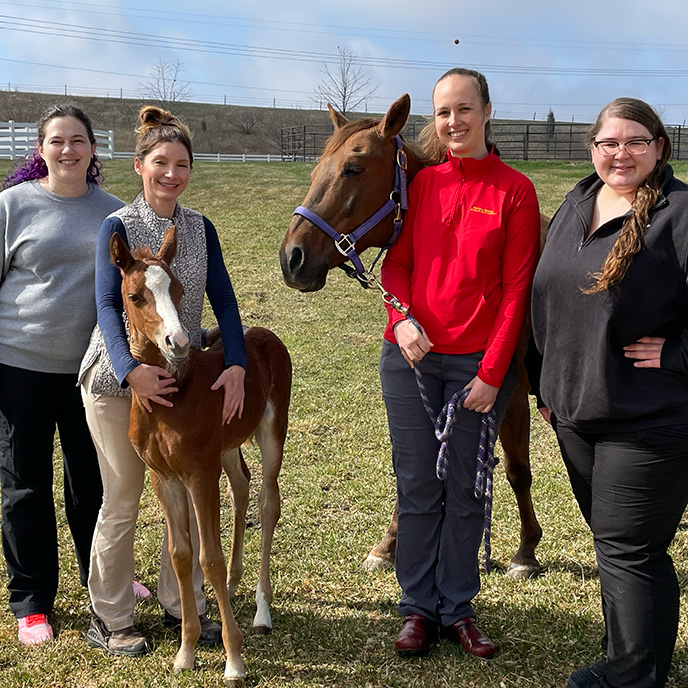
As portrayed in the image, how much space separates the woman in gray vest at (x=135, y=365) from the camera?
9.80ft

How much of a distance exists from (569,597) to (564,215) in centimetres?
212

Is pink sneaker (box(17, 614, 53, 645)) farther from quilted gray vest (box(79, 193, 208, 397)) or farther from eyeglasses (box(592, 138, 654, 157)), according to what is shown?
eyeglasses (box(592, 138, 654, 157))

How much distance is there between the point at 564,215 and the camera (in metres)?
2.77

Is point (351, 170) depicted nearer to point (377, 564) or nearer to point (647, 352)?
point (647, 352)

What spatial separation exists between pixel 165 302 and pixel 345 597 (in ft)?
6.62

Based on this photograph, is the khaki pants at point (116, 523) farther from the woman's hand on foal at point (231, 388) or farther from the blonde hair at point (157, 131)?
the blonde hair at point (157, 131)

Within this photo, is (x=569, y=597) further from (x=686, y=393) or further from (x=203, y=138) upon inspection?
(x=203, y=138)

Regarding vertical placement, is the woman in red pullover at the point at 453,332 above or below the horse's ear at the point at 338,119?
below

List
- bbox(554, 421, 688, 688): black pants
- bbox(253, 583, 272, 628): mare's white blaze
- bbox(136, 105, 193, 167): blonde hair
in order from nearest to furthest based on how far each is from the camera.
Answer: bbox(554, 421, 688, 688): black pants
bbox(136, 105, 193, 167): blonde hair
bbox(253, 583, 272, 628): mare's white blaze

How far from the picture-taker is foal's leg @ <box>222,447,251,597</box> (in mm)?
3676

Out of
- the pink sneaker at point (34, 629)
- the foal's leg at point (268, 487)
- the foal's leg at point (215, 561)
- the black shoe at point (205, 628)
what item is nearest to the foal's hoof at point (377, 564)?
the foal's leg at point (268, 487)

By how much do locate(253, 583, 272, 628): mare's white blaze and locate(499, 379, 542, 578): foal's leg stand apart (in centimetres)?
140

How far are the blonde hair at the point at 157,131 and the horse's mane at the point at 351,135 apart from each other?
0.65 m

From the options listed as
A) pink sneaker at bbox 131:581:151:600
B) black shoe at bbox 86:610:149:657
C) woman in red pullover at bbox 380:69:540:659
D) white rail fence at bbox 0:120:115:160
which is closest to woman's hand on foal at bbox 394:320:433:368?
woman in red pullover at bbox 380:69:540:659
